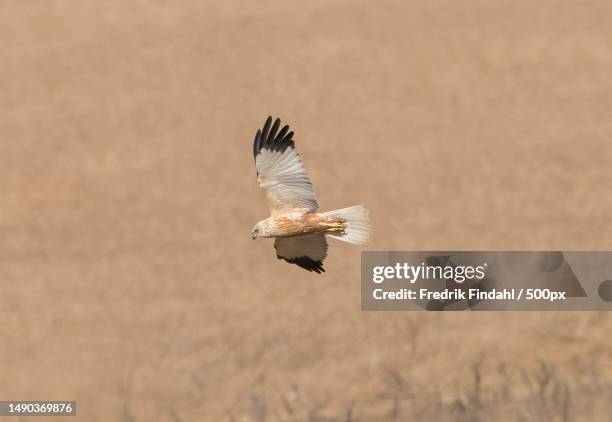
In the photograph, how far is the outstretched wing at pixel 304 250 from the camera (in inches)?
489

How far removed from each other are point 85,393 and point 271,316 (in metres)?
3.40

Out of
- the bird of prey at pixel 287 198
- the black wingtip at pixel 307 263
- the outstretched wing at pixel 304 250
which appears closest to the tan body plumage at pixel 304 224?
the bird of prey at pixel 287 198

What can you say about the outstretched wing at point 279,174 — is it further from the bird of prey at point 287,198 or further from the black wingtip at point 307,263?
the black wingtip at point 307,263

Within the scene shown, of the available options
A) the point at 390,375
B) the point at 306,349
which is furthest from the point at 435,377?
the point at 306,349

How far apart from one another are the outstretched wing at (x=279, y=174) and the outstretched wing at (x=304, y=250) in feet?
1.35

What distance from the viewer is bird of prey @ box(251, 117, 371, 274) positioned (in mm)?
11898

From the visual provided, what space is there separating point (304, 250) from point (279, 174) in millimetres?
834

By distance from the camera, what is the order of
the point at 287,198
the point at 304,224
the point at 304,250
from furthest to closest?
1. the point at 304,250
2. the point at 287,198
3. the point at 304,224

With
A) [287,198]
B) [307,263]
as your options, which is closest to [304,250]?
[307,263]

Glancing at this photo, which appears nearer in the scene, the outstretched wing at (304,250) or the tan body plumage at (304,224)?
the tan body plumage at (304,224)

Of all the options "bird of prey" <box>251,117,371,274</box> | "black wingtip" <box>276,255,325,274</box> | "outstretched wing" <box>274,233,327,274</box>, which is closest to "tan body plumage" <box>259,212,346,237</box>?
"bird of prey" <box>251,117,371,274</box>

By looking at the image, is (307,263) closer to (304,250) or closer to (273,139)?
(304,250)

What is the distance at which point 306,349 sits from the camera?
23.1 metres

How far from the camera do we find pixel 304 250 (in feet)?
41.1
